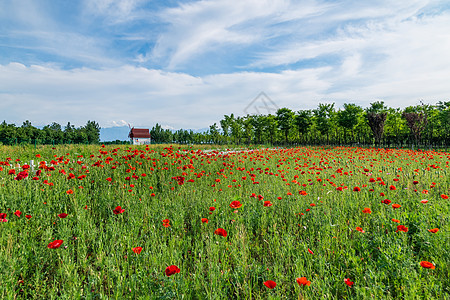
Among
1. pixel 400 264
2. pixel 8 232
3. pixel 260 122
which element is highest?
pixel 260 122

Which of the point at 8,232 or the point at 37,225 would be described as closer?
the point at 8,232

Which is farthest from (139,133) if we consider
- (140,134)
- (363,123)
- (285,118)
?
(363,123)

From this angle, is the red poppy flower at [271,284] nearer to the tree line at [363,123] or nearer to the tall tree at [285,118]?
the tree line at [363,123]

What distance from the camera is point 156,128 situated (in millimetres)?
110625

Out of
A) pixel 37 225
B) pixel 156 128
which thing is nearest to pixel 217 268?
pixel 37 225

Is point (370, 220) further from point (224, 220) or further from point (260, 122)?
point (260, 122)

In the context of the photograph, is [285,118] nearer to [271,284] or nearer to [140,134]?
[271,284]

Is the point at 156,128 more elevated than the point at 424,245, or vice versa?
the point at 156,128

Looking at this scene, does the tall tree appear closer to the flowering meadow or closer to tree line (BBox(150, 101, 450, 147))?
tree line (BBox(150, 101, 450, 147))

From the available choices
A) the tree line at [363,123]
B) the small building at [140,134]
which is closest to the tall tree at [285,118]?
the tree line at [363,123]

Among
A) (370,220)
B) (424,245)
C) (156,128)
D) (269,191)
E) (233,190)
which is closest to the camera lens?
(424,245)

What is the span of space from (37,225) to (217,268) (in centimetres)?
283

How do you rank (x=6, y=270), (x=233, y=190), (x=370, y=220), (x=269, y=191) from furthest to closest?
(x=233, y=190) → (x=269, y=191) → (x=370, y=220) → (x=6, y=270)

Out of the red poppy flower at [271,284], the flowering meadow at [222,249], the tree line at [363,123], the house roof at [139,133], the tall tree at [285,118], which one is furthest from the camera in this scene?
the house roof at [139,133]
